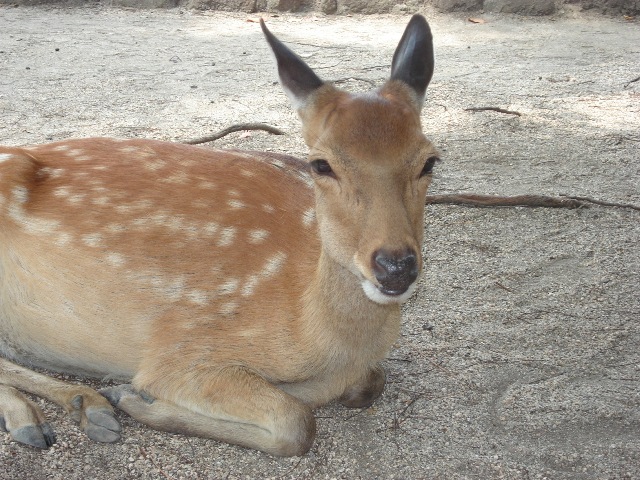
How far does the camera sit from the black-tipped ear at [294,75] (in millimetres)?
3367

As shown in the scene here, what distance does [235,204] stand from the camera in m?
3.82

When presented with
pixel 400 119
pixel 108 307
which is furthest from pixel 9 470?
pixel 400 119

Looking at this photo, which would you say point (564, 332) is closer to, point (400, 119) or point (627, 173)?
point (400, 119)

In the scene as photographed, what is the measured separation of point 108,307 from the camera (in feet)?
12.0

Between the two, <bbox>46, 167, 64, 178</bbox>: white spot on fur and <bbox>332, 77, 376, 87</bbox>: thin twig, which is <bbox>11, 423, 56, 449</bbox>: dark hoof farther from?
<bbox>332, 77, 376, 87</bbox>: thin twig

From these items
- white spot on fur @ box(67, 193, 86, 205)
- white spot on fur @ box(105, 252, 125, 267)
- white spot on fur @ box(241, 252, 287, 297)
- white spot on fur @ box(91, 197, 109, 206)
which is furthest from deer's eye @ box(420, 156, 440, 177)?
white spot on fur @ box(67, 193, 86, 205)

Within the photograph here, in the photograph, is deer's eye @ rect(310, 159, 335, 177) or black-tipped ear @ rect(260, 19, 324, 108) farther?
black-tipped ear @ rect(260, 19, 324, 108)

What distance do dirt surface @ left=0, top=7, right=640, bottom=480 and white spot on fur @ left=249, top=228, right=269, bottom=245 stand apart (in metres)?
0.80

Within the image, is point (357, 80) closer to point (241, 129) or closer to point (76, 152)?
point (241, 129)

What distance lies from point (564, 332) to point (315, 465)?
5.27 ft

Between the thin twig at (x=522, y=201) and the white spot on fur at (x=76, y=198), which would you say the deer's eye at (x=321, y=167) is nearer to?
the white spot on fur at (x=76, y=198)

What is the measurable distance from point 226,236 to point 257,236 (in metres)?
0.13

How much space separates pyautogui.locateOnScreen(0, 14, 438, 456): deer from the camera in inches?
124

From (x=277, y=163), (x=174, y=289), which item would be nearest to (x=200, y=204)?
(x=174, y=289)
